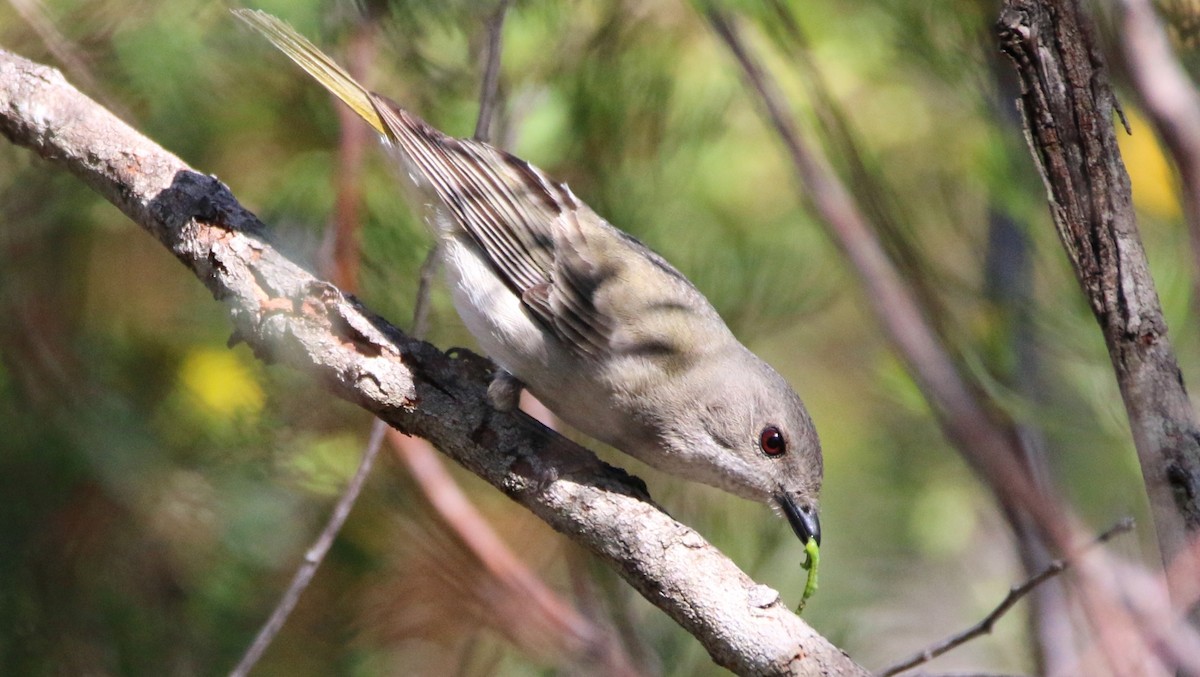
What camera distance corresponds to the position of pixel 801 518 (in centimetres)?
336

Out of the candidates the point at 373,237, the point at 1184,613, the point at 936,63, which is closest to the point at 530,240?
the point at 373,237

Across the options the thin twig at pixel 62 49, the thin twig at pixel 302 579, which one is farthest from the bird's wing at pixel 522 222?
the thin twig at pixel 62 49

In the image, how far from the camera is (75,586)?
3.63 meters

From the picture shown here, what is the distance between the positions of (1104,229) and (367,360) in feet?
5.44

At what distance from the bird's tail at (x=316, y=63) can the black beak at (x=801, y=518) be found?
1.73m

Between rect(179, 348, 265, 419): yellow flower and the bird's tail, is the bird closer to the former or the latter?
the bird's tail

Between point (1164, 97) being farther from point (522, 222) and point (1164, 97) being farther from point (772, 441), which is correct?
point (522, 222)

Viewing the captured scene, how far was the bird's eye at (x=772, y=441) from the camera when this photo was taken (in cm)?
339

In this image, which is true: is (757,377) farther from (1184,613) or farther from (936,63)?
(1184,613)

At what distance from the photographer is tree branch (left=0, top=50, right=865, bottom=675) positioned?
2424 mm

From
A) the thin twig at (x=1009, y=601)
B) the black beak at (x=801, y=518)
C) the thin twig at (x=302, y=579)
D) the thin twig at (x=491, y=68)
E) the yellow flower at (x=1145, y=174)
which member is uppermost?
the yellow flower at (x=1145, y=174)

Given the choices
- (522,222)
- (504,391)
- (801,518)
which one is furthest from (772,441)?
(522,222)

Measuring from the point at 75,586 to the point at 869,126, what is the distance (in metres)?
3.56

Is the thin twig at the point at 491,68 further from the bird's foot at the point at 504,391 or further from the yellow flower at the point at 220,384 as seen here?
the yellow flower at the point at 220,384
